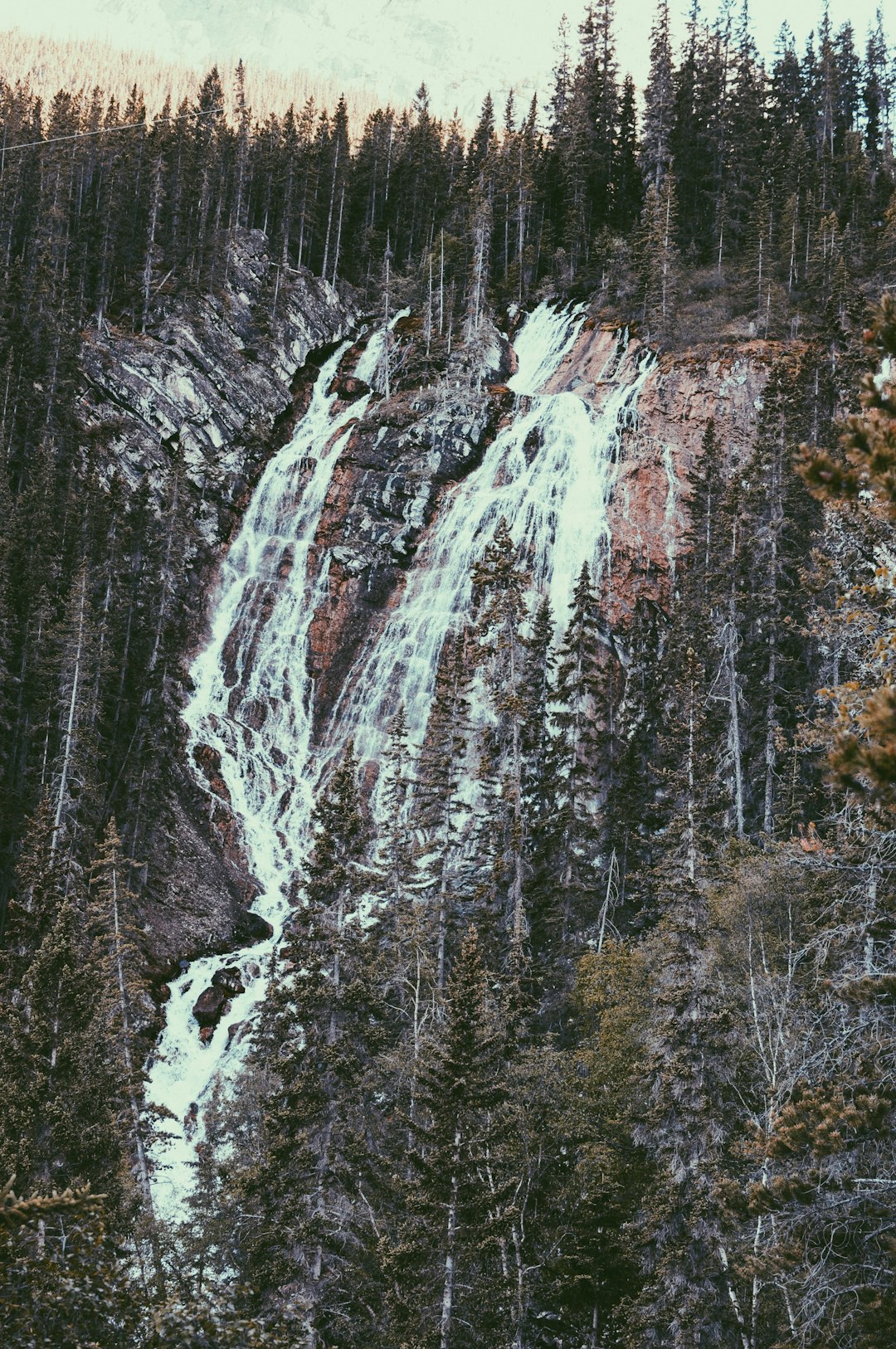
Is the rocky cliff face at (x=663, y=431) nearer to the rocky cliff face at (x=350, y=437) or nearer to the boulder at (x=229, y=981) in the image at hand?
the rocky cliff face at (x=350, y=437)

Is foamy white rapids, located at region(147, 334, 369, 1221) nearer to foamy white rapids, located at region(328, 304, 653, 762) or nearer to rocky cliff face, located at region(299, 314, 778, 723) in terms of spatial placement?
rocky cliff face, located at region(299, 314, 778, 723)

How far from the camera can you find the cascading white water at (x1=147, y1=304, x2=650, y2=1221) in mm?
42875

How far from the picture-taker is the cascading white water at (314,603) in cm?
4288

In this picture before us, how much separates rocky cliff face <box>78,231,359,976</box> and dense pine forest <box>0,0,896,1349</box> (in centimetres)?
39

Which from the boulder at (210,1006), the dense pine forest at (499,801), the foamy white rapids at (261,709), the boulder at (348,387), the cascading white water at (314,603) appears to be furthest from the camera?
the boulder at (348,387)

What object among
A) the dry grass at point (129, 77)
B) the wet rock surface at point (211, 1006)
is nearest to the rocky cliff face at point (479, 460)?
the wet rock surface at point (211, 1006)

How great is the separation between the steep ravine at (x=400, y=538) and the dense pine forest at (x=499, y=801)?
1136 millimetres

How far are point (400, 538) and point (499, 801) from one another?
22.5m

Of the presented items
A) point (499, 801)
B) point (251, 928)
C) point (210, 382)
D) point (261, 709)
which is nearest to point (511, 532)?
point (261, 709)

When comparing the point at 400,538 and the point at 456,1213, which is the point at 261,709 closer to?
the point at 400,538

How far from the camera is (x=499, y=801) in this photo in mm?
33812

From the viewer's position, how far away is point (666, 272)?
60531mm

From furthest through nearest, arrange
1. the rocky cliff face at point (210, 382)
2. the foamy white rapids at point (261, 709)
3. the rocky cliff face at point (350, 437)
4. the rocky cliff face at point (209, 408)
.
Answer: the rocky cliff face at point (210, 382)
the rocky cliff face at point (350, 437)
the rocky cliff face at point (209, 408)
the foamy white rapids at point (261, 709)

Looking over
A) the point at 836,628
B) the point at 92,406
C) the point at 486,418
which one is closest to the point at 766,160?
the point at 486,418
